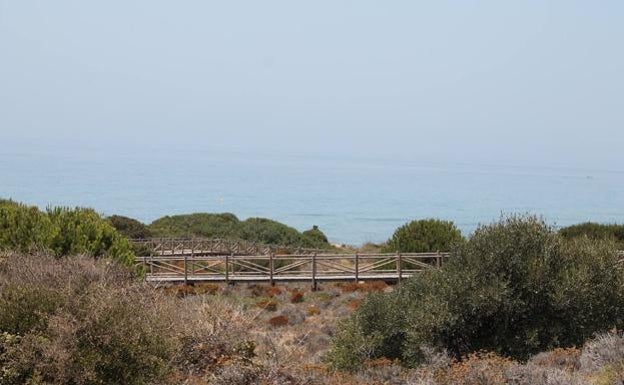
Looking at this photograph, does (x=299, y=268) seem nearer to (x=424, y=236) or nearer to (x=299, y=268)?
(x=299, y=268)

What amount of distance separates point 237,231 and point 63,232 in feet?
115

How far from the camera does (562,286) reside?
1363 cm

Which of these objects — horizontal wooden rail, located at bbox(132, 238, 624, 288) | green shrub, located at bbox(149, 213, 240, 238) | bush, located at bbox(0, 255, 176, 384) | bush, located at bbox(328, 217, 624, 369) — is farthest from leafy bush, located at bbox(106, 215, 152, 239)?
bush, located at bbox(0, 255, 176, 384)

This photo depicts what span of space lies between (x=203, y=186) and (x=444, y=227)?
14351 cm

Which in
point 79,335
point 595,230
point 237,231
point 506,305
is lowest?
point 237,231

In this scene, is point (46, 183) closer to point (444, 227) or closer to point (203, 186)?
point (203, 186)

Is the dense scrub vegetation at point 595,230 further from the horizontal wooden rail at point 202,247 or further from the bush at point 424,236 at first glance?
the horizontal wooden rail at point 202,247

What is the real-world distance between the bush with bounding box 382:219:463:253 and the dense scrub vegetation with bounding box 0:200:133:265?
13.6 m

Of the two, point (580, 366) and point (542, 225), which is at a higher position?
point (542, 225)

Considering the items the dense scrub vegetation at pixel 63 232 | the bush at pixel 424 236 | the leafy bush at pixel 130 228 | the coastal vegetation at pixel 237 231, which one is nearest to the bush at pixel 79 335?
the dense scrub vegetation at pixel 63 232

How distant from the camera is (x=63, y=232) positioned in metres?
18.8

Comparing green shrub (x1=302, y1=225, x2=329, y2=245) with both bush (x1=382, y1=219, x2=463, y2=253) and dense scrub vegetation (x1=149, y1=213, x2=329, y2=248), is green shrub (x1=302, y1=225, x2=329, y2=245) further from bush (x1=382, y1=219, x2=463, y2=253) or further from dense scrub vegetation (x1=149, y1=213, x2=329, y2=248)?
bush (x1=382, y1=219, x2=463, y2=253)

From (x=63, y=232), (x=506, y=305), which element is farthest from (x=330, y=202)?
(x=506, y=305)

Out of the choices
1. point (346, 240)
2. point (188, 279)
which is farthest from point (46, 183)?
point (188, 279)
